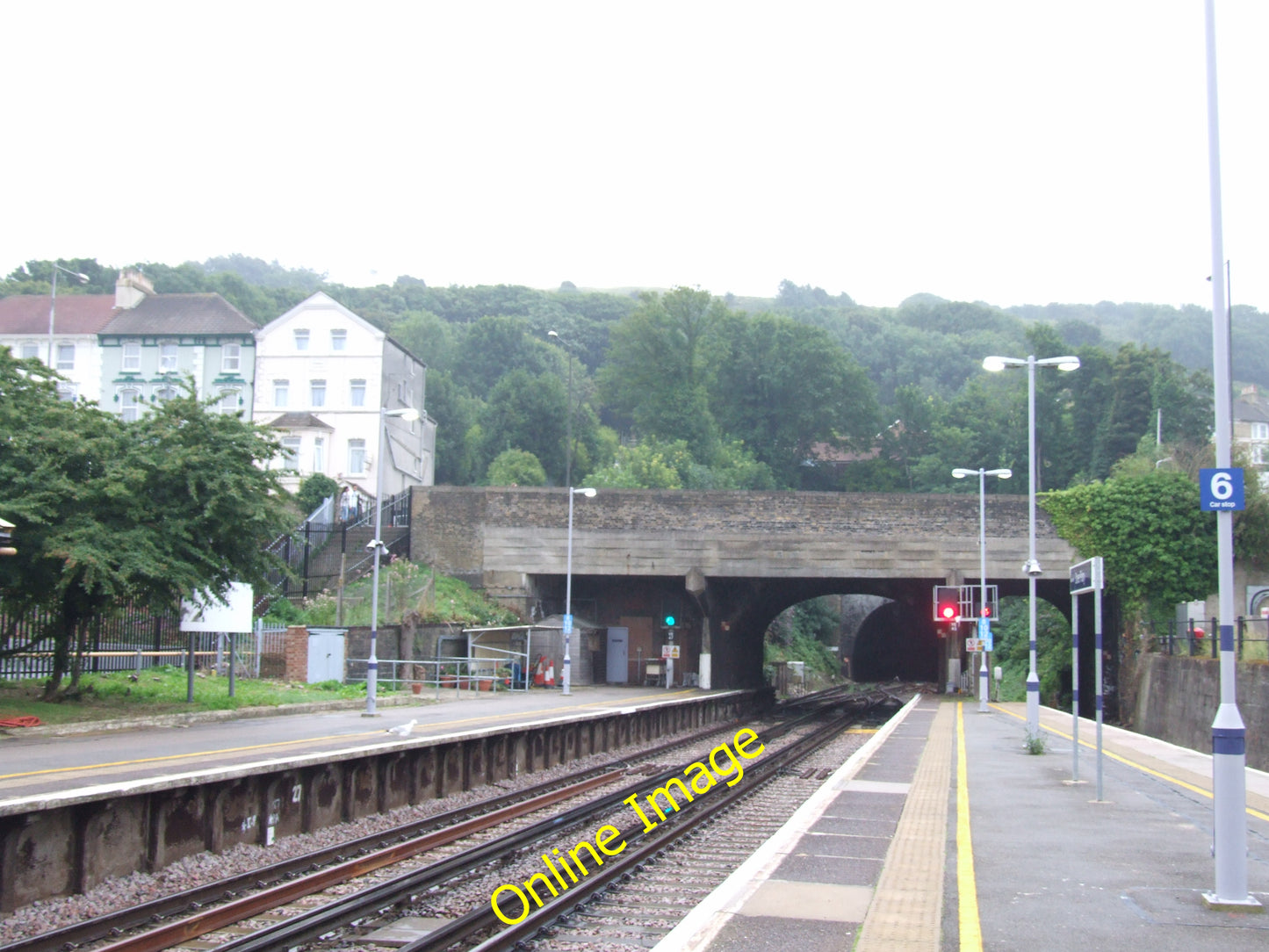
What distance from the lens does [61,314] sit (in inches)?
2534

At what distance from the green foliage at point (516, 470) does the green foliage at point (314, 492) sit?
76.2 feet

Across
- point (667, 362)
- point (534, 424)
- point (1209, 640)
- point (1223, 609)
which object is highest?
point (667, 362)

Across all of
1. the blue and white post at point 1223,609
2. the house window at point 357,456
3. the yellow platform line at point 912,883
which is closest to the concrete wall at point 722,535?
the house window at point 357,456

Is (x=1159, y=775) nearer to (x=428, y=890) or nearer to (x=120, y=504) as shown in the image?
(x=428, y=890)

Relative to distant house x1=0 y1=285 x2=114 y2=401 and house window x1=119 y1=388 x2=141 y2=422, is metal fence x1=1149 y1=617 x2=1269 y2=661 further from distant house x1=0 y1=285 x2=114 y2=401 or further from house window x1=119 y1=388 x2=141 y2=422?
distant house x1=0 y1=285 x2=114 y2=401

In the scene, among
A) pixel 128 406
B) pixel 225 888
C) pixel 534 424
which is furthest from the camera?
pixel 534 424

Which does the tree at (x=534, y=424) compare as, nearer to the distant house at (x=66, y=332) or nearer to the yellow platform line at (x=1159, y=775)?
the distant house at (x=66, y=332)

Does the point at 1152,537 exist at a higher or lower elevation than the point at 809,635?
higher

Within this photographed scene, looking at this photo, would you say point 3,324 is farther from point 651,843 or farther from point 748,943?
point 748,943

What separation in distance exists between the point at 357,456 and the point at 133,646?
1287 inches

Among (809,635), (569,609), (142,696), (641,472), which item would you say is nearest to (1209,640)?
(569,609)

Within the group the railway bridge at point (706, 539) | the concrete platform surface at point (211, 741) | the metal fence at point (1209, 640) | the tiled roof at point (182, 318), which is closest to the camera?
the concrete platform surface at point (211, 741)

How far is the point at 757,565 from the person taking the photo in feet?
137

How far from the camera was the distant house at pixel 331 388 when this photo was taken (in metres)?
58.0
